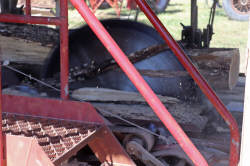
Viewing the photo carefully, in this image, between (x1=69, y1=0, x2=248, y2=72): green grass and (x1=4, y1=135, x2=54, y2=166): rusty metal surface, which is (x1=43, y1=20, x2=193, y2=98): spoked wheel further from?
(x1=69, y1=0, x2=248, y2=72): green grass

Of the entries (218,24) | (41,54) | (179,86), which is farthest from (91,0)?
(179,86)

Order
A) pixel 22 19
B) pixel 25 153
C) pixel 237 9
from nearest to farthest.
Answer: pixel 25 153 → pixel 22 19 → pixel 237 9

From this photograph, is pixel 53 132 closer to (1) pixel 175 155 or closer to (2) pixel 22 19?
(2) pixel 22 19

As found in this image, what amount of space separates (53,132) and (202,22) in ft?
34.6

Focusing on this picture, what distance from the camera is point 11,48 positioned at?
4430mm

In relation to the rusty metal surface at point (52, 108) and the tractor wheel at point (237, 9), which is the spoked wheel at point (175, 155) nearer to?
the rusty metal surface at point (52, 108)

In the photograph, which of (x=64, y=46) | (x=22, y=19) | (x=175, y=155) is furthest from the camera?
(x=175, y=155)

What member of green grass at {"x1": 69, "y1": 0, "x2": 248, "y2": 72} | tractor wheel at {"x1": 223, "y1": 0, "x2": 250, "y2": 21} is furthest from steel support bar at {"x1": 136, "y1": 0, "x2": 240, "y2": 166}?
tractor wheel at {"x1": 223, "y1": 0, "x2": 250, "y2": 21}

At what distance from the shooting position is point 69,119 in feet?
7.80

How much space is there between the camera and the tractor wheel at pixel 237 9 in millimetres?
13320

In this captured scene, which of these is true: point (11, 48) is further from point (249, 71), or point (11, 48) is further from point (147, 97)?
point (249, 71)

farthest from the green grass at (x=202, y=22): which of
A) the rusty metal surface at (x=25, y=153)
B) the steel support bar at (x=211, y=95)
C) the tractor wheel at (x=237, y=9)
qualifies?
the rusty metal surface at (x=25, y=153)

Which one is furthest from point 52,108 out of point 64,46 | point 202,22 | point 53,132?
point 202,22

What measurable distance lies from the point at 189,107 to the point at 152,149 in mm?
607
